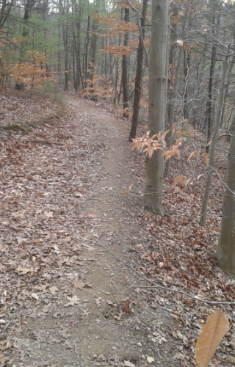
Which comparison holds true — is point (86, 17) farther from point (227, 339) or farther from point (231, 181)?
point (227, 339)

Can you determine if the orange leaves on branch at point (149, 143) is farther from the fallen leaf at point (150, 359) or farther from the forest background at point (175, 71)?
the fallen leaf at point (150, 359)

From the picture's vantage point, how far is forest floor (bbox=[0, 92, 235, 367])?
9.37ft

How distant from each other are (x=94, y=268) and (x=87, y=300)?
67 centimetres

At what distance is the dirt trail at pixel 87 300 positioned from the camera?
8.99ft

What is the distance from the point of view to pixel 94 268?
402 cm

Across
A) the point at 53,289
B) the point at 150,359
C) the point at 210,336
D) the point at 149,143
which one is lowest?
the point at 150,359

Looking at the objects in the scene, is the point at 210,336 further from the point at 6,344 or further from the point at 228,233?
the point at 228,233

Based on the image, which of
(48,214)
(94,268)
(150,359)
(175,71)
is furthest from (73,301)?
(175,71)

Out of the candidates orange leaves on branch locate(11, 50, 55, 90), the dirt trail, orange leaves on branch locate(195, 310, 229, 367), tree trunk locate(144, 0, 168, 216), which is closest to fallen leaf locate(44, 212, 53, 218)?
the dirt trail

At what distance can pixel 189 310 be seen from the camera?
12.5ft

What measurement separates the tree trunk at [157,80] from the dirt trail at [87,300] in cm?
106

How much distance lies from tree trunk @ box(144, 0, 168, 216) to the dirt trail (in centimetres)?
106

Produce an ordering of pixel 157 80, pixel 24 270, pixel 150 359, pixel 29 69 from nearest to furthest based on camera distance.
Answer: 1. pixel 150 359
2. pixel 24 270
3. pixel 157 80
4. pixel 29 69

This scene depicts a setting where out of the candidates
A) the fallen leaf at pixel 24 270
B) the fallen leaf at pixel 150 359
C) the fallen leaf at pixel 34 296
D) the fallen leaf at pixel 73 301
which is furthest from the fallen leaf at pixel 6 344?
the fallen leaf at pixel 150 359
